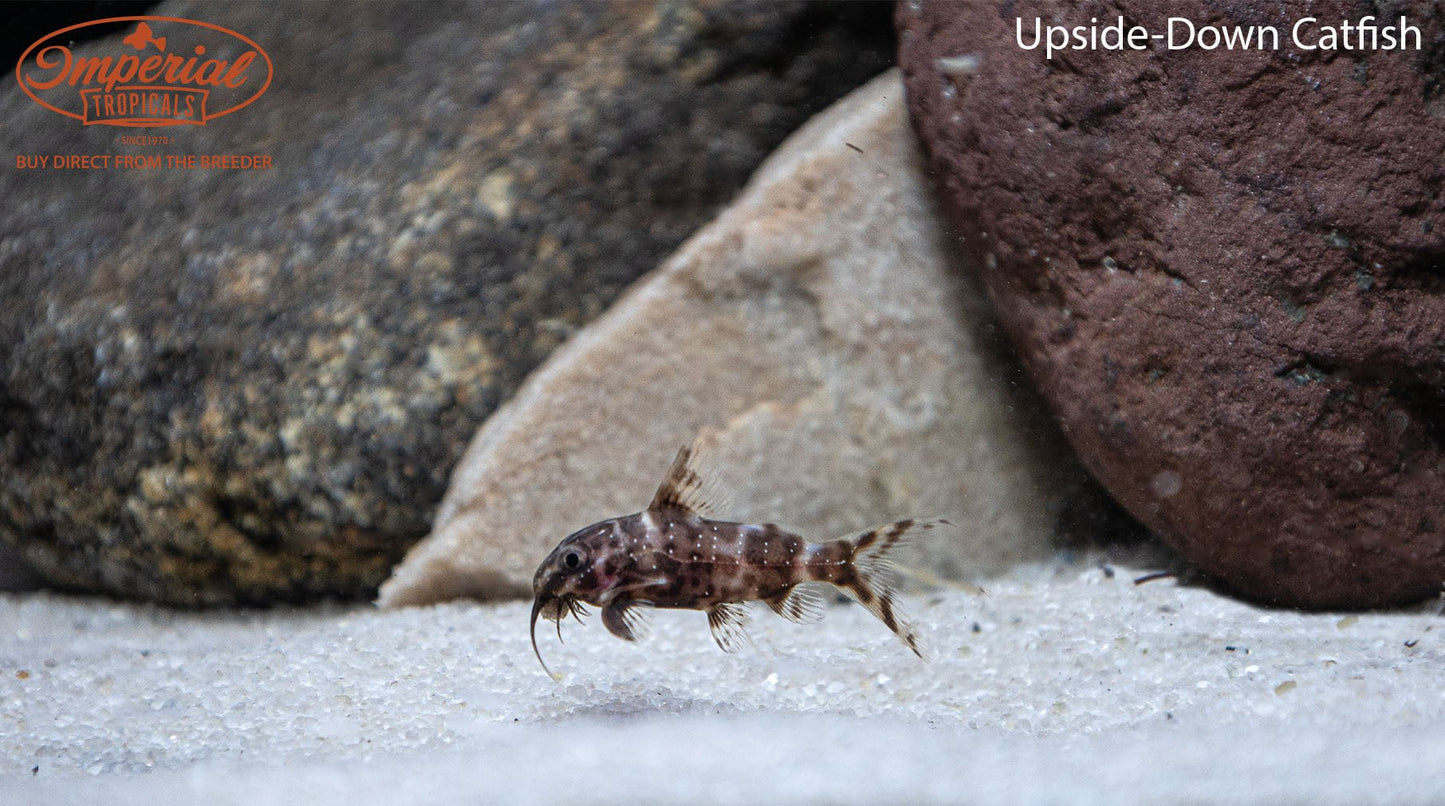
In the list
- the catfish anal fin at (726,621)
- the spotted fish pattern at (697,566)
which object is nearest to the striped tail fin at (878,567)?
the spotted fish pattern at (697,566)

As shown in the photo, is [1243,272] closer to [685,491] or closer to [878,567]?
[878,567]

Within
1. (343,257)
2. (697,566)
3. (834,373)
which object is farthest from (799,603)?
(343,257)

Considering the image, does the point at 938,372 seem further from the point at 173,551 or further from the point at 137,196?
the point at 137,196

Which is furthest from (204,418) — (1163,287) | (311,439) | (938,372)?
(1163,287)

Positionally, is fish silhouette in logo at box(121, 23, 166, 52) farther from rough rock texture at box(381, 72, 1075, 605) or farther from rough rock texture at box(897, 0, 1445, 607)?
rough rock texture at box(897, 0, 1445, 607)

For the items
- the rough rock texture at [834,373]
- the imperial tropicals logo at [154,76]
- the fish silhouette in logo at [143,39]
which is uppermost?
the fish silhouette in logo at [143,39]

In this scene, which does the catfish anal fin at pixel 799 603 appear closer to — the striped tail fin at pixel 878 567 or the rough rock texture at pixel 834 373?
the striped tail fin at pixel 878 567
